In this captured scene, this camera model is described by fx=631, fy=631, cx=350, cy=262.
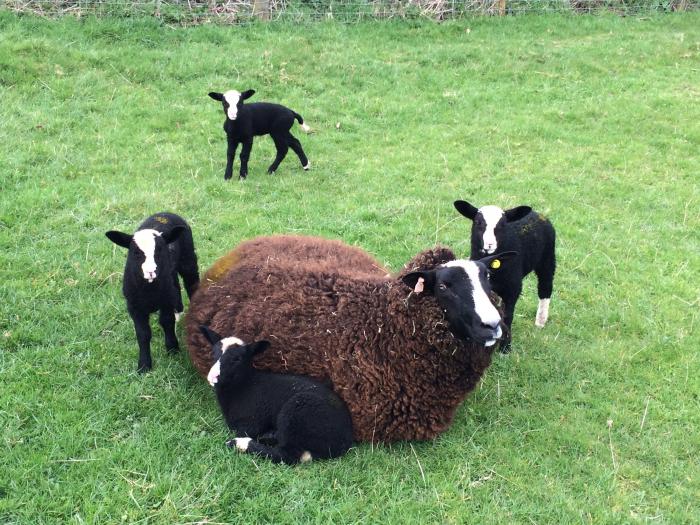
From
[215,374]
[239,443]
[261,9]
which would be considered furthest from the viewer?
[261,9]

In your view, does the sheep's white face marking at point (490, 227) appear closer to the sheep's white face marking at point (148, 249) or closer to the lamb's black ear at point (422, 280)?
the lamb's black ear at point (422, 280)

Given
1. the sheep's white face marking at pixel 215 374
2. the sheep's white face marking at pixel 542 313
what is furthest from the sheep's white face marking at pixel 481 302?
the sheep's white face marking at pixel 542 313

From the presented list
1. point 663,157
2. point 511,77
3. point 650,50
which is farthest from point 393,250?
point 650,50

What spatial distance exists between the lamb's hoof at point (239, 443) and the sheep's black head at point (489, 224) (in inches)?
103

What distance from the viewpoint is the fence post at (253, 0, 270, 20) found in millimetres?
15398

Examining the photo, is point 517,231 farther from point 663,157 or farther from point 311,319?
point 663,157

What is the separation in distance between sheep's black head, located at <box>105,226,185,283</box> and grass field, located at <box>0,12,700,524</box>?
86cm

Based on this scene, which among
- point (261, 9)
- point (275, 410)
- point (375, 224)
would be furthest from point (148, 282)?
point (261, 9)

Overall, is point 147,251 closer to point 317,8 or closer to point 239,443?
point 239,443

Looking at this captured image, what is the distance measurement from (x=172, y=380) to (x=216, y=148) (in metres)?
6.14

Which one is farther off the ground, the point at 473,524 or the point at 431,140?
the point at 431,140

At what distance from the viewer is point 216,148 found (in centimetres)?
1059

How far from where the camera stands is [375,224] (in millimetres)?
8273

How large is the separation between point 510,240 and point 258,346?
2.53 meters
